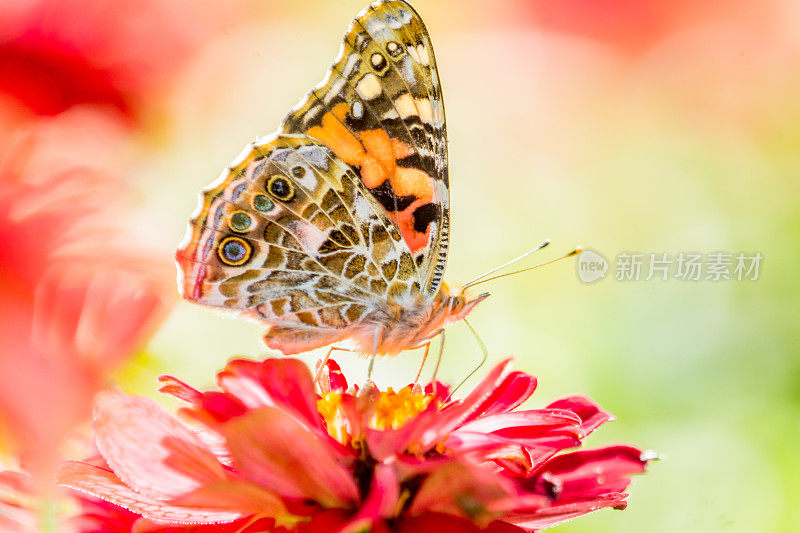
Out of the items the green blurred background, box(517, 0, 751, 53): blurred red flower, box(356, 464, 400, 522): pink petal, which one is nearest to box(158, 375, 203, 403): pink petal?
box(356, 464, 400, 522): pink petal

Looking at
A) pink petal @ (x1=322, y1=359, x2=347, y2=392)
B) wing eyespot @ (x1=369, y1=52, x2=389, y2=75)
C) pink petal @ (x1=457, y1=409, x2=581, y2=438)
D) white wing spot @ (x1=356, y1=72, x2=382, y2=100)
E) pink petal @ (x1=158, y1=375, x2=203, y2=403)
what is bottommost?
pink petal @ (x1=158, y1=375, x2=203, y2=403)

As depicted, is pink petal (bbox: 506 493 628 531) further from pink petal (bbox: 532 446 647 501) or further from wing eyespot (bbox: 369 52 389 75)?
wing eyespot (bbox: 369 52 389 75)

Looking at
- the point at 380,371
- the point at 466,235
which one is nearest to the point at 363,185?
the point at 380,371

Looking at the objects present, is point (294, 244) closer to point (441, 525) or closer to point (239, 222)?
point (239, 222)

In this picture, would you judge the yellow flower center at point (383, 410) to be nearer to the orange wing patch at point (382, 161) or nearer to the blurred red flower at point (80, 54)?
the orange wing patch at point (382, 161)

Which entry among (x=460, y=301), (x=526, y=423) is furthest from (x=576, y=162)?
(x=526, y=423)

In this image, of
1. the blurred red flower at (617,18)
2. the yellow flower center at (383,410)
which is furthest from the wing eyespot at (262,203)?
the blurred red flower at (617,18)
